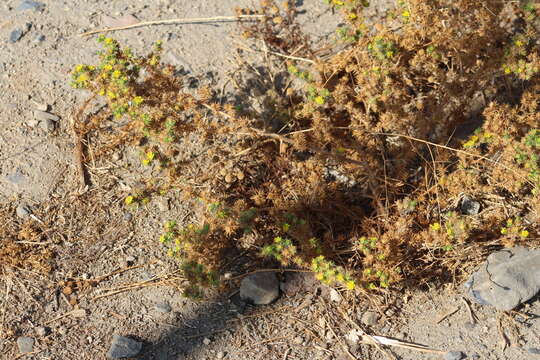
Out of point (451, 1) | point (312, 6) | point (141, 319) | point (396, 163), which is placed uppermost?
point (451, 1)

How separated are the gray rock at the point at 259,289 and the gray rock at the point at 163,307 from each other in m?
0.41

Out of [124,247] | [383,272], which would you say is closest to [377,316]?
[383,272]

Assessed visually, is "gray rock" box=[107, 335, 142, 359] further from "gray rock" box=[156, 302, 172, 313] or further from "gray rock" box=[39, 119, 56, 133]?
"gray rock" box=[39, 119, 56, 133]

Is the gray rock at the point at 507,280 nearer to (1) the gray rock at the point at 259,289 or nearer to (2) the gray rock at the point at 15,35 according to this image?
(1) the gray rock at the point at 259,289

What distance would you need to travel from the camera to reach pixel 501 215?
11.4ft

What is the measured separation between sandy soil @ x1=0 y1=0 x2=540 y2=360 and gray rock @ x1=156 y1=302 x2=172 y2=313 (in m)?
0.02

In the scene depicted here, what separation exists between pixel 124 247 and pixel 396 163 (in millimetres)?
1680

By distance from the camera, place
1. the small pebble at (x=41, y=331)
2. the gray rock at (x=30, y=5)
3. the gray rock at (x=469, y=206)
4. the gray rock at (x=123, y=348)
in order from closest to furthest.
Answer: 1. the gray rock at (x=123, y=348)
2. the small pebble at (x=41, y=331)
3. the gray rock at (x=469, y=206)
4. the gray rock at (x=30, y=5)

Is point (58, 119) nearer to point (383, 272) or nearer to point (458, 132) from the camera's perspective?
point (383, 272)

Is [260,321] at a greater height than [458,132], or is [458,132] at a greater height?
[458,132]

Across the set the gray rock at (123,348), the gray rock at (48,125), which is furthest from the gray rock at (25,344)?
the gray rock at (48,125)

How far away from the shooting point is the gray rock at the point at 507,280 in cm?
314

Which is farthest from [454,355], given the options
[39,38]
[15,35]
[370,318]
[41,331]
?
[15,35]

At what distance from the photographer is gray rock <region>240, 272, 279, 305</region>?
10.9 feet
